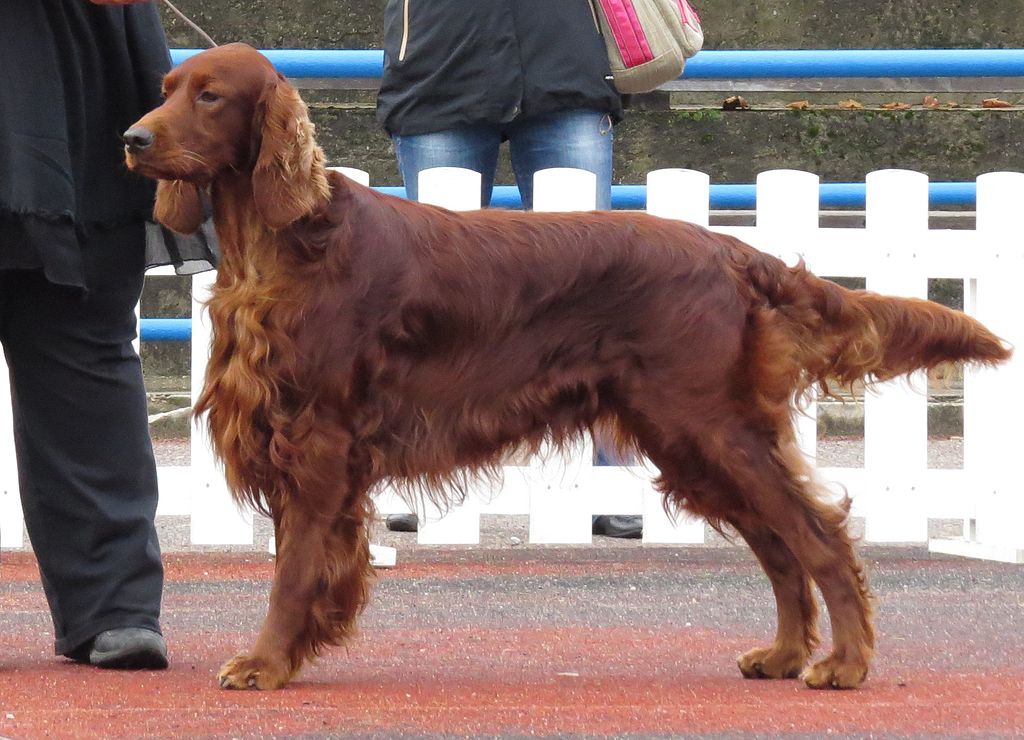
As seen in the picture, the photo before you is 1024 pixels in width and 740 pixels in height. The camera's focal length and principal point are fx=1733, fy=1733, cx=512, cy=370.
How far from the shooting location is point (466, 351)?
3.43 meters

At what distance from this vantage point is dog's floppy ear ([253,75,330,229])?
322 centimetres

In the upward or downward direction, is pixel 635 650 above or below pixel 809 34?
below

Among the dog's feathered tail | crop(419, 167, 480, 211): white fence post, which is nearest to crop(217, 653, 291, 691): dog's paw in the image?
the dog's feathered tail

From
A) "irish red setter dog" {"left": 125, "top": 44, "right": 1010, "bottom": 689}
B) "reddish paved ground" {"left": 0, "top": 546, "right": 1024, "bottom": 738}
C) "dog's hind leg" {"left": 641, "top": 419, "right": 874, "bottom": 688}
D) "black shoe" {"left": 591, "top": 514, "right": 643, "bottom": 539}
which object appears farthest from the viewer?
"black shoe" {"left": 591, "top": 514, "right": 643, "bottom": 539}

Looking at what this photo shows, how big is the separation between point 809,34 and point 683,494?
5.24 m

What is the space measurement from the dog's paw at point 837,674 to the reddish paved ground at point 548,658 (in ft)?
0.10

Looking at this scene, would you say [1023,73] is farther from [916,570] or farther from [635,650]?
[635,650]

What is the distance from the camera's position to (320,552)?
3.28 metres

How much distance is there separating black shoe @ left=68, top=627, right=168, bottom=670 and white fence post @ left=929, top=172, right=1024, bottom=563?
262 cm

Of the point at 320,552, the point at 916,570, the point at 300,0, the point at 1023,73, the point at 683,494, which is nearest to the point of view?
the point at 320,552

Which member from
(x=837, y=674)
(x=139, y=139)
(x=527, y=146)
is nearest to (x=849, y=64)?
(x=527, y=146)

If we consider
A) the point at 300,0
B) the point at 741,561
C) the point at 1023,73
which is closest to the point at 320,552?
the point at 741,561

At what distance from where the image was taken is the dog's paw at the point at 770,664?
3461 mm

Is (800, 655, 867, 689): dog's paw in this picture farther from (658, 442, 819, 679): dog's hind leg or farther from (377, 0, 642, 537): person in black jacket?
(377, 0, 642, 537): person in black jacket
